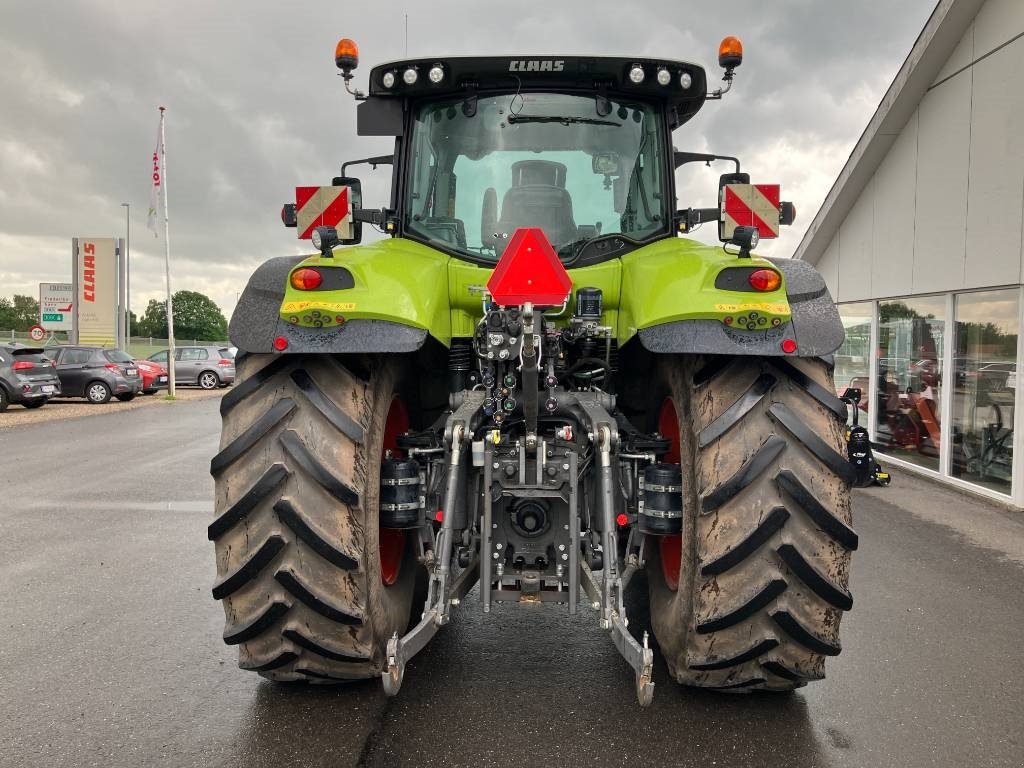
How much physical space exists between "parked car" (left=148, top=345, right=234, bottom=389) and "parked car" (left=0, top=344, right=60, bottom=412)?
30.8 ft

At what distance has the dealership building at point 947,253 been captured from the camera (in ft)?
27.1

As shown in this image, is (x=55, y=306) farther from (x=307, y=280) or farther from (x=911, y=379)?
(x=307, y=280)

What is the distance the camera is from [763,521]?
265cm

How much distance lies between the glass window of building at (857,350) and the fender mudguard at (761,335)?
9.82 m

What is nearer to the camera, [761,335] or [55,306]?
[761,335]

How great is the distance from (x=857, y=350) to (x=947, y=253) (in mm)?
3311

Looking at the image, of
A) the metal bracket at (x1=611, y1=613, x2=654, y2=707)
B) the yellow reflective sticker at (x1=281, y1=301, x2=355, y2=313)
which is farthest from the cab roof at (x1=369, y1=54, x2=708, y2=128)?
the metal bracket at (x1=611, y1=613, x2=654, y2=707)

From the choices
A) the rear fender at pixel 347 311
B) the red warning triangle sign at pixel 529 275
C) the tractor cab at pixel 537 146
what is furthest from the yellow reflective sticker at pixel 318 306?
the tractor cab at pixel 537 146

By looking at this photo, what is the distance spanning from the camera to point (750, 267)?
2.74m

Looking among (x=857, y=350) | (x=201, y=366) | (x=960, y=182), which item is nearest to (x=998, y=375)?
(x=960, y=182)

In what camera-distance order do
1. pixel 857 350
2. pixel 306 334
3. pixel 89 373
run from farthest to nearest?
pixel 89 373 → pixel 857 350 → pixel 306 334

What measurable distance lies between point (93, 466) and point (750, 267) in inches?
399

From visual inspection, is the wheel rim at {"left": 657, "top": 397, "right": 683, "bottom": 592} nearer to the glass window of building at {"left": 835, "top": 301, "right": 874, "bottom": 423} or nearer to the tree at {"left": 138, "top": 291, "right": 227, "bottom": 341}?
the glass window of building at {"left": 835, "top": 301, "right": 874, "bottom": 423}

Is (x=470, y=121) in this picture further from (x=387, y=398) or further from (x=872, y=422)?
(x=872, y=422)
